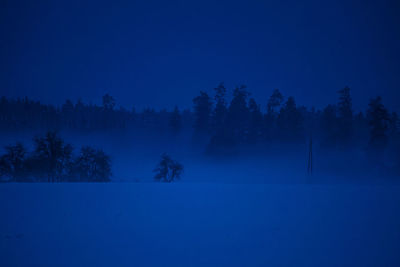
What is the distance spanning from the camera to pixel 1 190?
541cm

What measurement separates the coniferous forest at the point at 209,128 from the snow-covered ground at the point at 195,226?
8092 millimetres

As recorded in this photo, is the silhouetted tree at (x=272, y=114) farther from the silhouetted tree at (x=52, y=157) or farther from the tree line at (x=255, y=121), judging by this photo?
the silhouetted tree at (x=52, y=157)

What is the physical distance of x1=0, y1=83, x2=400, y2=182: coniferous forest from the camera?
1288 centimetres

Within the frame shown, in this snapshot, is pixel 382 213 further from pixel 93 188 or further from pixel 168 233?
pixel 93 188

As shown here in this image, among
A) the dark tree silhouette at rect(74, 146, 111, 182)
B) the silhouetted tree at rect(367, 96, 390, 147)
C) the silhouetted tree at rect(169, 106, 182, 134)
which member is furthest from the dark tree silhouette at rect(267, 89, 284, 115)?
the dark tree silhouette at rect(74, 146, 111, 182)

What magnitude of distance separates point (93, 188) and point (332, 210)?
6502mm

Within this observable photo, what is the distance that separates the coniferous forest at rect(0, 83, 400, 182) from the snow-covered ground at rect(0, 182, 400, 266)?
8.09 metres

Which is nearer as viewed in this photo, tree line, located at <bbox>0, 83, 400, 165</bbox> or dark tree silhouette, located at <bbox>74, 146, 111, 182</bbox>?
dark tree silhouette, located at <bbox>74, 146, 111, 182</bbox>

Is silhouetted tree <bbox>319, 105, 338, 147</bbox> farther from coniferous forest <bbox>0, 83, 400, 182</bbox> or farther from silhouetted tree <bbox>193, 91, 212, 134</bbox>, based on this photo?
silhouetted tree <bbox>193, 91, 212, 134</bbox>

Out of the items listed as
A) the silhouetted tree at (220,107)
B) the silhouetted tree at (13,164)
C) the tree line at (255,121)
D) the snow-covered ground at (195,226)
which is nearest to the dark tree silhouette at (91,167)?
the silhouetted tree at (13,164)

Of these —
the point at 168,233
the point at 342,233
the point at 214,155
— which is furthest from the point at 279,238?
the point at 214,155

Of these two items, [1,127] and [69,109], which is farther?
[69,109]

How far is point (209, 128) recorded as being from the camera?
3027 centimetres

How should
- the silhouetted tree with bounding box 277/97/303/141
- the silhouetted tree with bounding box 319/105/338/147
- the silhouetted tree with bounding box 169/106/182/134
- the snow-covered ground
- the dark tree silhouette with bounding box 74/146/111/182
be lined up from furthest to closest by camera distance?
the silhouetted tree with bounding box 169/106/182/134, the silhouetted tree with bounding box 277/97/303/141, the silhouetted tree with bounding box 319/105/338/147, the dark tree silhouette with bounding box 74/146/111/182, the snow-covered ground
